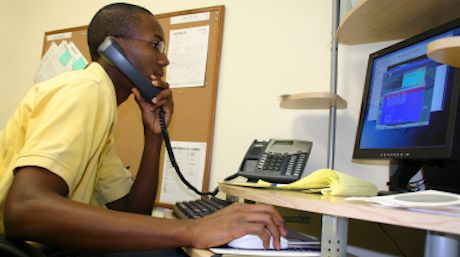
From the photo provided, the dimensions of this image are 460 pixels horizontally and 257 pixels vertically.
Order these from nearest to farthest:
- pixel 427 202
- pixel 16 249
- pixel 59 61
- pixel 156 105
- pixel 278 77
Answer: pixel 427 202
pixel 16 249
pixel 156 105
pixel 278 77
pixel 59 61

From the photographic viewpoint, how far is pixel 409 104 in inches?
39.2

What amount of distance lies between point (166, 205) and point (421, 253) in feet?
3.52

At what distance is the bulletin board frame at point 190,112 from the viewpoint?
178 centimetres

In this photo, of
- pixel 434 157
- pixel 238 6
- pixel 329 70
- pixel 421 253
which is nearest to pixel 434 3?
pixel 434 157

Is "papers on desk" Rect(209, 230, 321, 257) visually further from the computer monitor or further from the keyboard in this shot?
the computer monitor

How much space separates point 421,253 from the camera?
4.20 ft

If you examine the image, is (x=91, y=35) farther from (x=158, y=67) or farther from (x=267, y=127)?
(x=267, y=127)

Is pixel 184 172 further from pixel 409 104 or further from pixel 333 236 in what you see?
pixel 333 236

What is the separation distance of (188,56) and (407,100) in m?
1.13

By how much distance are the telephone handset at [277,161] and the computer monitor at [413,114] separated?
17cm

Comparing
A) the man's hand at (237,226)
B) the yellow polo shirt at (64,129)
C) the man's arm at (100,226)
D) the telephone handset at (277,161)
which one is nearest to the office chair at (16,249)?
the man's arm at (100,226)

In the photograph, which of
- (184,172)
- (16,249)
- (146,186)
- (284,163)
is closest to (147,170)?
(146,186)

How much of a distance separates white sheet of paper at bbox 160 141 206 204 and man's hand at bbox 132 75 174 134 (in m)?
0.40

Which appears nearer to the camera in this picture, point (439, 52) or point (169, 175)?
point (439, 52)
